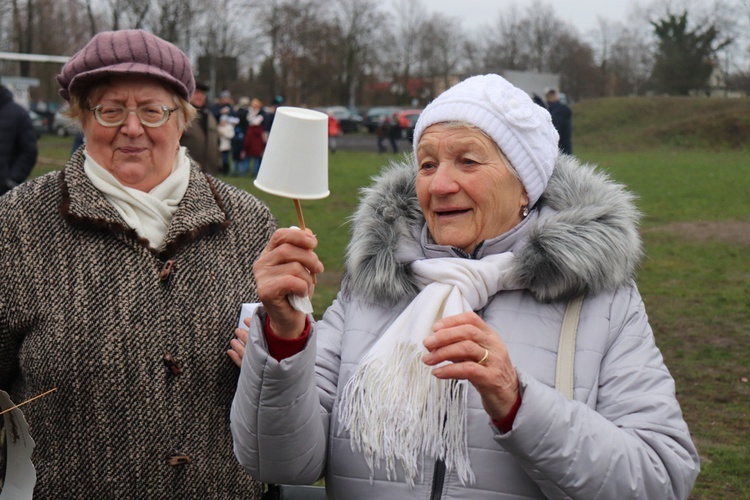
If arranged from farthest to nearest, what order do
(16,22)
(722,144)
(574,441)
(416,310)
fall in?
(16,22)
(722,144)
(416,310)
(574,441)

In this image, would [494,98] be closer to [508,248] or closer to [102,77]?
[508,248]

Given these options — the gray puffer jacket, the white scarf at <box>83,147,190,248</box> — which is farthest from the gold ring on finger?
the white scarf at <box>83,147,190,248</box>

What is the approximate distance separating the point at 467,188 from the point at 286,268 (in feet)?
1.91

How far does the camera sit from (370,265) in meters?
2.42

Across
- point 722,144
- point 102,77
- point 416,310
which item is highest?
point 102,77

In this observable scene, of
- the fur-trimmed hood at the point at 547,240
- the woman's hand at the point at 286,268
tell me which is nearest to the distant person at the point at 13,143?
the fur-trimmed hood at the point at 547,240

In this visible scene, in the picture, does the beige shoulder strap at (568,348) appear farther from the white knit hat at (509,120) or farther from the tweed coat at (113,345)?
the tweed coat at (113,345)

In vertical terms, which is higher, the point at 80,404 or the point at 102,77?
the point at 102,77

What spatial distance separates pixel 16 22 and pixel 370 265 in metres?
47.1

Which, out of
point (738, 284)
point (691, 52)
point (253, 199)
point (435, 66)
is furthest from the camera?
point (435, 66)

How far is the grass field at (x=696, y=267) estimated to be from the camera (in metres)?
5.60

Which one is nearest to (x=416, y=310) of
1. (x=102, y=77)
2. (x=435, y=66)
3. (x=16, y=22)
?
(x=102, y=77)

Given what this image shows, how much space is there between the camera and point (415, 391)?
225 cm

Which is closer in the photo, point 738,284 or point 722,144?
point 738,284
